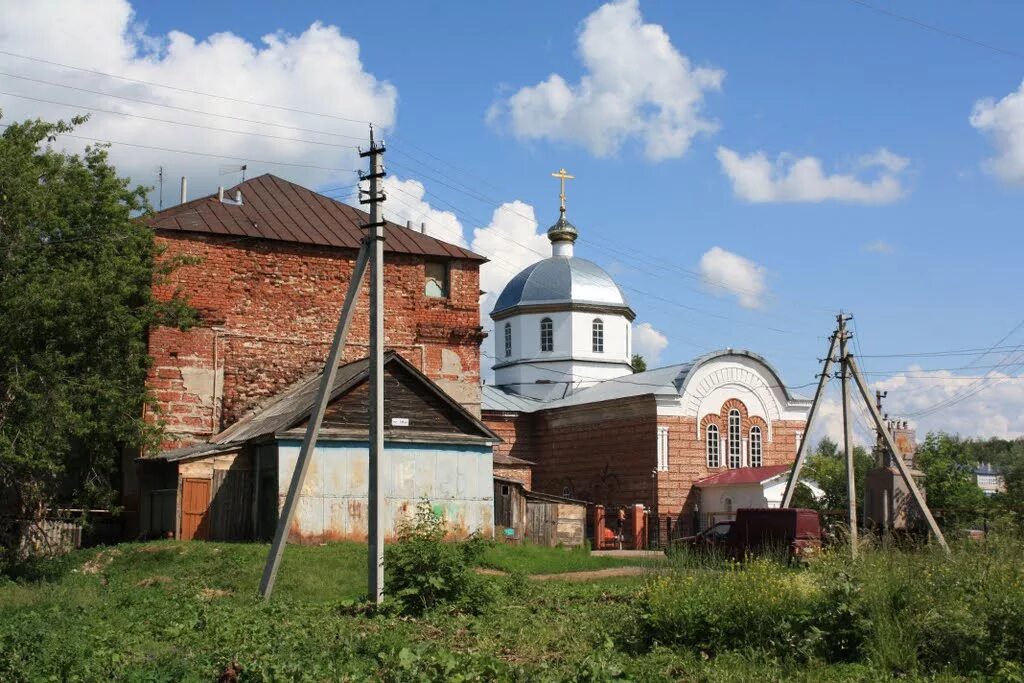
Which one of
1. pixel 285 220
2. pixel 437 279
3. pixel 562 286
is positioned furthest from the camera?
pixel 562 286

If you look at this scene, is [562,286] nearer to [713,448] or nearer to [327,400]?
[713,448]

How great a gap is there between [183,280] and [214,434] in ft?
13.8

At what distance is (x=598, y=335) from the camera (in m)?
52.6

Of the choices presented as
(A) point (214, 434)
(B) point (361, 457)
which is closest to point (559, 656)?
(B) point (361, 457)

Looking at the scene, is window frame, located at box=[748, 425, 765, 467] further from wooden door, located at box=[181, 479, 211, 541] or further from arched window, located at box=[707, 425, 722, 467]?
wooden door, located at box=[181, 479, 211, 541]

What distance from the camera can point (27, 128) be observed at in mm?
25328

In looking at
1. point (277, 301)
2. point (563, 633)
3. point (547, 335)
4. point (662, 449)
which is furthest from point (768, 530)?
point (547, 335)

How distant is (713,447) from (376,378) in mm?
29067

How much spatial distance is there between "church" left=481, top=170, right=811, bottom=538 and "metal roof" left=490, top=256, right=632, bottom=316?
0.06 metres

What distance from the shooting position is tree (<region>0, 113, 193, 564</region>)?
23734mm

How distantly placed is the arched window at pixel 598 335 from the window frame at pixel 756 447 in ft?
28.4

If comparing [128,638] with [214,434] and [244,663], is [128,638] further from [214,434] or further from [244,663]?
[214,434]

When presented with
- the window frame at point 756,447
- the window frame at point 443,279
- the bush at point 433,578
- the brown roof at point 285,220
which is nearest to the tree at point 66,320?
the brown roof at point 285,220

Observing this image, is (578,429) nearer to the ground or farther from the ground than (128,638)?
farther from the ground
